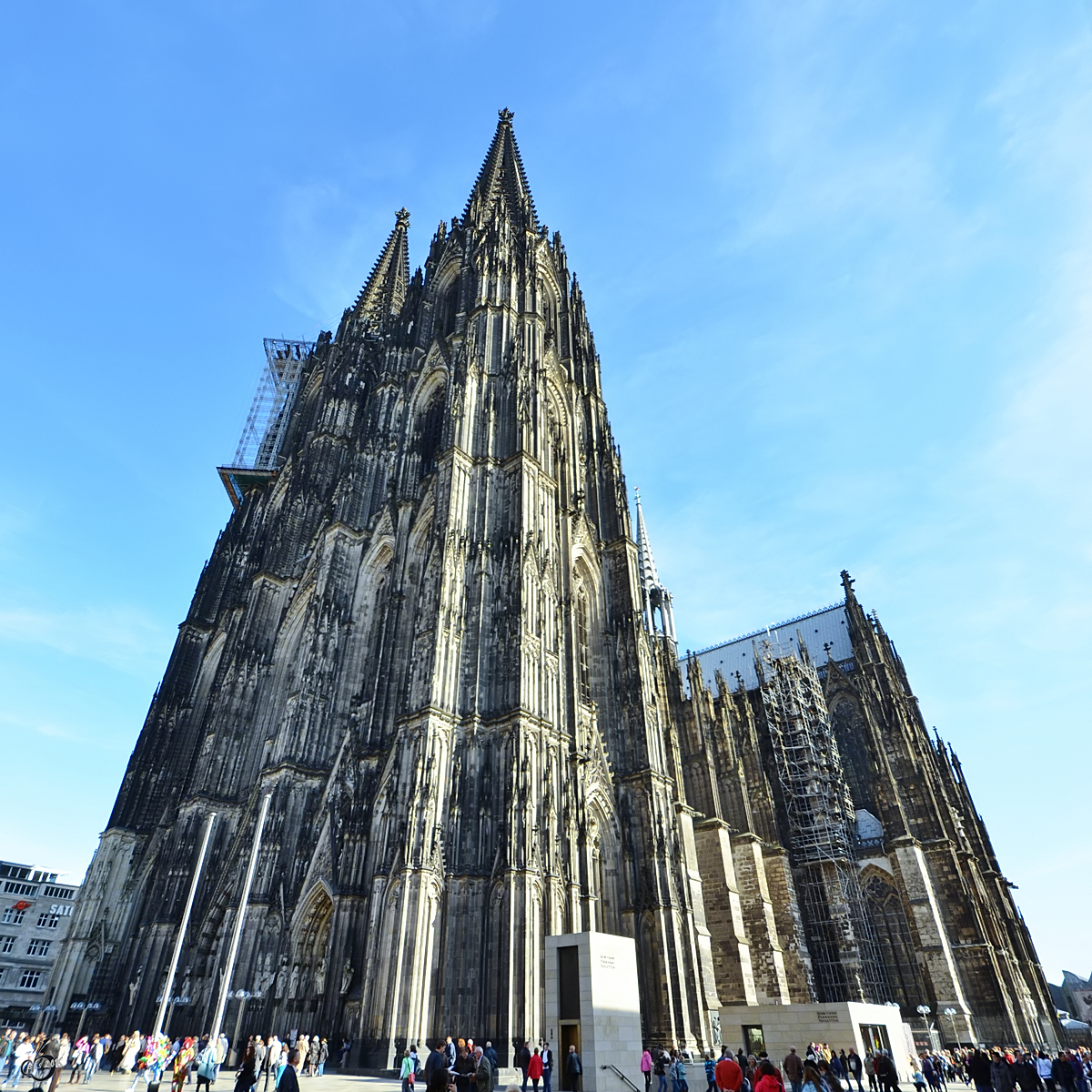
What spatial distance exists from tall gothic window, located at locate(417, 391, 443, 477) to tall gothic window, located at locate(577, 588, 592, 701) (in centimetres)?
Result: 892

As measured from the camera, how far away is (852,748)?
40500 millimetres

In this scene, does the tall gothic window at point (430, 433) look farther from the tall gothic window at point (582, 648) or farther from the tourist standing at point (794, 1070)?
the tourist standing at point (794, 1070)

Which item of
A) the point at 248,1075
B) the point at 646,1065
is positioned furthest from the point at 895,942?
the point at 248,1075

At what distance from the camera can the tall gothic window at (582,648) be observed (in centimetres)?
2839

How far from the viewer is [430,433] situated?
1345 inches

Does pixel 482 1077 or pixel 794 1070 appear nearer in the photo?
pixel 482 1077

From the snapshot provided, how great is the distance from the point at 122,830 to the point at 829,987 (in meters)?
31.8

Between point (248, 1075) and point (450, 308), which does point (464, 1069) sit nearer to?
point (248, 1075)

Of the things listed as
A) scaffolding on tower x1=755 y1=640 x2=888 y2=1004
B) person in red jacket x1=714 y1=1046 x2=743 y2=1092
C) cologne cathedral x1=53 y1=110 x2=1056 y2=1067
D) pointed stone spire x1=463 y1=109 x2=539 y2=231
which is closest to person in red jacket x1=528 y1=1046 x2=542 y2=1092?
person in red jacket x1=714 y1=1046 x2=743 y2=1092

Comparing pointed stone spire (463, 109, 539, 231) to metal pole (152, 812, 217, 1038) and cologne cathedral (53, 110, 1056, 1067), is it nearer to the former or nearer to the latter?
cologne cathedral (53, 110, 1056, 1067)

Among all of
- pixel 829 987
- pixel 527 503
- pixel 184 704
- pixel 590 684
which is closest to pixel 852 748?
pixel 829 987

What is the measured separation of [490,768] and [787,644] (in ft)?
113

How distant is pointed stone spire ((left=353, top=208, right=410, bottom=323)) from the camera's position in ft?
162

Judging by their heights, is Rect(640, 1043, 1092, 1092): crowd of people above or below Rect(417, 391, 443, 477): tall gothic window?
below
